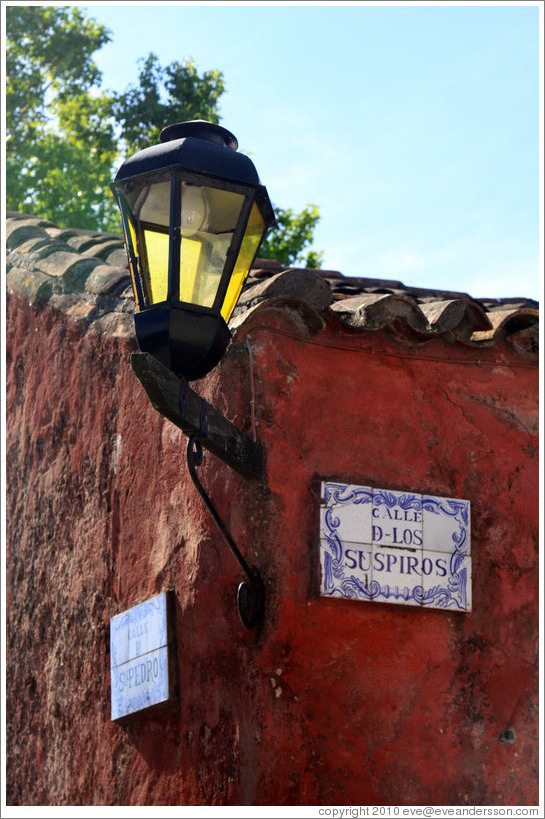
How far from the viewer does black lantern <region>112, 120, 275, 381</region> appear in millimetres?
3336

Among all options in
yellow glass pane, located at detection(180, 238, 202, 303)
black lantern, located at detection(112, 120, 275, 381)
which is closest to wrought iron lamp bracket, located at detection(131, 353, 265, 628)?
black lantern, located at detection(112, 120, 275, 381)

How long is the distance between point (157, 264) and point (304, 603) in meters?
1.37

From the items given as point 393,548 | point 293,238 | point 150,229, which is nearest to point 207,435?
point 150,229

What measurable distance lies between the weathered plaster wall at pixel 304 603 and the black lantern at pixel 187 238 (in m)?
0.86

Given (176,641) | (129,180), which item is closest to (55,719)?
(176,641)

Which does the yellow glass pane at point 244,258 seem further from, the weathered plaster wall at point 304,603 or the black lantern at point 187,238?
the weathered plaster wall at point 304,603

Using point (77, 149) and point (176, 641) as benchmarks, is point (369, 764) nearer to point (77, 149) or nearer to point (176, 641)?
point (176, 641)

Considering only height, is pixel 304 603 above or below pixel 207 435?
below

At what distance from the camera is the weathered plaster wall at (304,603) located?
3994mm

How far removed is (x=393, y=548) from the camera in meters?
4.16

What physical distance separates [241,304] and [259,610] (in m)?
1.15

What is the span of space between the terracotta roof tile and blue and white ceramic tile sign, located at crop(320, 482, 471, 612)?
679 mm

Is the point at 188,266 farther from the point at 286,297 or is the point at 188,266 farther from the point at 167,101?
the point at 167,101

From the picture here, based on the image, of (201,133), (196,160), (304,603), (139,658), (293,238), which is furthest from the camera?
(293,238)
